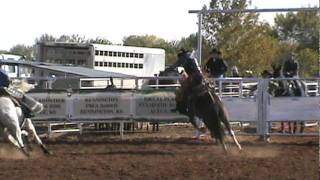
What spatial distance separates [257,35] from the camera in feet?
148

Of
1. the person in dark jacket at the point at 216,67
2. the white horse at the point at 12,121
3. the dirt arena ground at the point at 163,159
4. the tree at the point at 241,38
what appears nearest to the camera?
the dirt arena ground at the point at 163,159

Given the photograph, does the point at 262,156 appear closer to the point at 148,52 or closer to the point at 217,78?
the point at 217,78

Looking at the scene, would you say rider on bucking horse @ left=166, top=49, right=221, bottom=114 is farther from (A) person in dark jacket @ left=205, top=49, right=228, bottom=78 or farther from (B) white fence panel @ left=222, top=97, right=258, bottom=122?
(A) person in dark jacket @ left=205, top=49, right=228, bottom=78

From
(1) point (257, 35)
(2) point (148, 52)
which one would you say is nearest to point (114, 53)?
(2) point (148, 52)

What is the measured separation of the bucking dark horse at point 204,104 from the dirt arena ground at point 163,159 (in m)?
0.52

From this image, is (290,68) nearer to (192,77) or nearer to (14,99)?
(192,77)

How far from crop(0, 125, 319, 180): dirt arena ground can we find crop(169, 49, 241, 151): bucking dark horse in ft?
1.71

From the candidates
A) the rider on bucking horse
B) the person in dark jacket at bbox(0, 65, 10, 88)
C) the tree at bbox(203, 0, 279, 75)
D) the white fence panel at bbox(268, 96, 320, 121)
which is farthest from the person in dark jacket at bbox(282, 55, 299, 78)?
the tree at bbox(203, 0, 279, 75)

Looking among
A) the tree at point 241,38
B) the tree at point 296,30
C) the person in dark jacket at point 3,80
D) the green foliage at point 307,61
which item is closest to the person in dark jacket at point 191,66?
the person in dark jacket at point 3,80

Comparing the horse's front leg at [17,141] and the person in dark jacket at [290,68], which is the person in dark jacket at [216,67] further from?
the horse's front leg at [17,141]

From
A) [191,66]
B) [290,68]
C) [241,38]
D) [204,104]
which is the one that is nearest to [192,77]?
[191,66]

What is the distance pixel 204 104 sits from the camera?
1373 cm

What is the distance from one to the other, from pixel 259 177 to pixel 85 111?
820 cm

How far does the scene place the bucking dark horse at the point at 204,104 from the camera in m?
13.5
